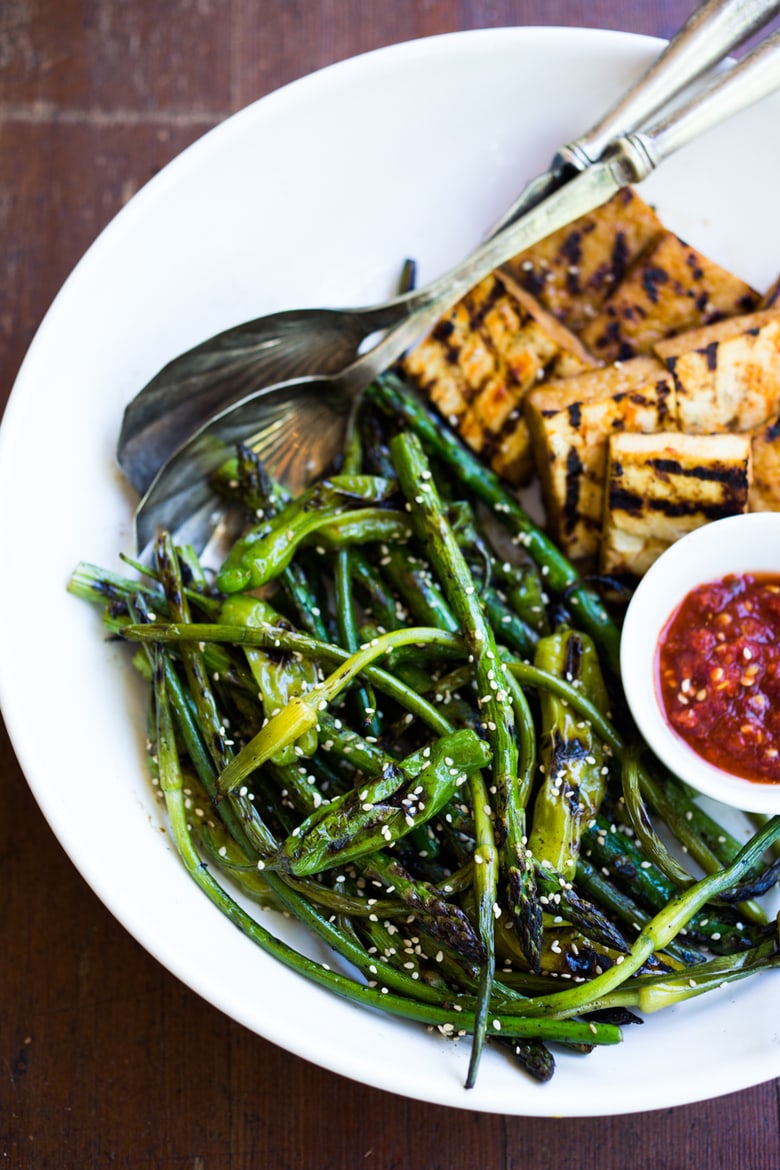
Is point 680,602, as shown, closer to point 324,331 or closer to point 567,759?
point 567,759

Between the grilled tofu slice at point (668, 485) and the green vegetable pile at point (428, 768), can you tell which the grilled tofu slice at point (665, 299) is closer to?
the grilled tofu slice at point (668, 485)

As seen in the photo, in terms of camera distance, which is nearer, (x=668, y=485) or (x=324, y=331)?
(x=668, y=485)

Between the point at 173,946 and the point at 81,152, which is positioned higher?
the point at 81,152

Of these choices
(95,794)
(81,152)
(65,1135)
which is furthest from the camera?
(81,152)

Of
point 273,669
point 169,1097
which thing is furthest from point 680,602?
A: point 169,1097

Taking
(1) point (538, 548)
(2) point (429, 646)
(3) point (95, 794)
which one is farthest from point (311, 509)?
(3) point (95, 794)

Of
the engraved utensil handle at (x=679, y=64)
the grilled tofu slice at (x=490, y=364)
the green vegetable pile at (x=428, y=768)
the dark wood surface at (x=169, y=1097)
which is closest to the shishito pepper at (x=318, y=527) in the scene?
the green vegetable pile at (x=428, y=768)

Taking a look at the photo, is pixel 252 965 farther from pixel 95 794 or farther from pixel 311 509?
pixel 311 509

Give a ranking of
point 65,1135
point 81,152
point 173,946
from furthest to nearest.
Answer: point 81,152
point 65,1135
point 173,946
